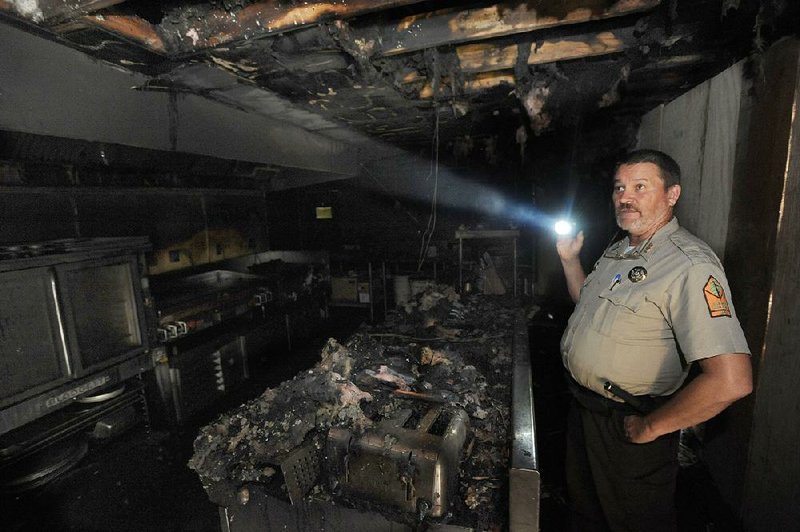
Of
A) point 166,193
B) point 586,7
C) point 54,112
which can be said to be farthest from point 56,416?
point 586,7

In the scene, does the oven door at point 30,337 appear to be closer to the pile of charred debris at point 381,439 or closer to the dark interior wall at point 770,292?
the pile of charred debris at point 381,439

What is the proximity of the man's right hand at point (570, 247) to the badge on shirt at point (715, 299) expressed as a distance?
4.27 feet

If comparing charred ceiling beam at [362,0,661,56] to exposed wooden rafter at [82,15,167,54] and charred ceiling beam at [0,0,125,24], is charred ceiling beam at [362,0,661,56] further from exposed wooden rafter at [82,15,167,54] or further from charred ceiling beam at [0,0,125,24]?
charred ceiling beam at [0,0,125,24]

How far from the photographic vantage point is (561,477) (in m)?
3.46

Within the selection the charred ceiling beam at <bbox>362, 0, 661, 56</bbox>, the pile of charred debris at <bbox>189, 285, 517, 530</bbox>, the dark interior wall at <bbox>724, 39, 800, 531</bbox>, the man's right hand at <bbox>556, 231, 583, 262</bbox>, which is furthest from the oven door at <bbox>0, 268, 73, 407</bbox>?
the dark interior wall at <bbox>724, 39, 800, 531</bbox>

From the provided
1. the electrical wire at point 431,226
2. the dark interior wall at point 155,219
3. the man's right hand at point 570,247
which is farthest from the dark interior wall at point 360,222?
the man's right hand at point 570,247

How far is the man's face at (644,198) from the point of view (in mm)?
2215

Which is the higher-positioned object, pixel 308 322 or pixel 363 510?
pixel 363 510

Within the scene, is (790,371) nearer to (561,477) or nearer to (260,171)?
(561,477)

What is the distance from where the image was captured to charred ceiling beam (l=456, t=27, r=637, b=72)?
2.19 m

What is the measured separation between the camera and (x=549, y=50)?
7.63 feet

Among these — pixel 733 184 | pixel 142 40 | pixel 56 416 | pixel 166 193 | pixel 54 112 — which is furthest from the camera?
pixel 166 193

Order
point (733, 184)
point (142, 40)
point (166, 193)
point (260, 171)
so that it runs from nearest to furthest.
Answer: point (142, 40) < point (733, 184) < point (166, 193) < point (260, 171)

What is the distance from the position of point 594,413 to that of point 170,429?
4808mm
